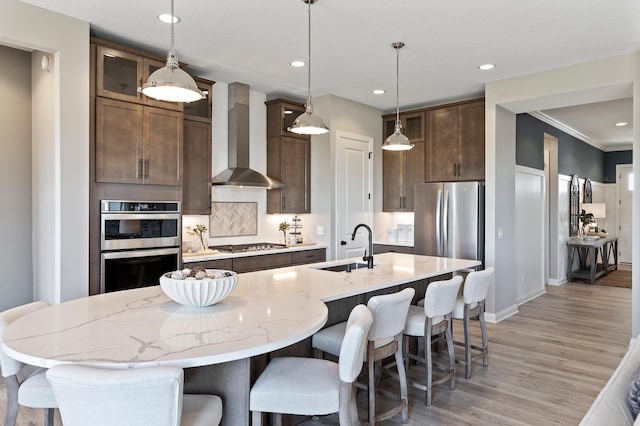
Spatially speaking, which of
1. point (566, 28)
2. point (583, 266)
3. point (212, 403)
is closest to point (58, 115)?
point (212, 403)

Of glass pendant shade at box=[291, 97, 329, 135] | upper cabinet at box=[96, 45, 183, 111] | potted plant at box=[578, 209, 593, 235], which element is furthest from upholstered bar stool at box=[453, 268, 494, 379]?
potted plant at box=[578, 209, 593, 235]

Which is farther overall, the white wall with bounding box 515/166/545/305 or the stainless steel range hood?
the white wall with bounding box 515/166/545/305

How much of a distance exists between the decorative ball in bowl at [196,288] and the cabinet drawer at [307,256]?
302 centimetres

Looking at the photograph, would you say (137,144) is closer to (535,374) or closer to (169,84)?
(169,84)

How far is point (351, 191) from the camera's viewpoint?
583cm

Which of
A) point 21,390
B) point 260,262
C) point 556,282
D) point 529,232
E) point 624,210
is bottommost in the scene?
point 556,282

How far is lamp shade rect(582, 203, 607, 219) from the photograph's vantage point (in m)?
8.61

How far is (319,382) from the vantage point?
1869 mm

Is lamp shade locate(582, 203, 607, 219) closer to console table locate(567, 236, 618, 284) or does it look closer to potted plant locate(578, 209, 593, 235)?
potted plant locate(578, 209, 593, 235)

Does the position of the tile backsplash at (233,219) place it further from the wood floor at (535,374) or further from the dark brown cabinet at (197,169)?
the wood floor at (535,374)

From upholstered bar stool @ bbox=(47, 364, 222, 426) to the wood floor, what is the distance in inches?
60.8

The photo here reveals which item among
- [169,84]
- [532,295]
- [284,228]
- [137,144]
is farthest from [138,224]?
[532,295]

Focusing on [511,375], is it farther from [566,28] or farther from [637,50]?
[637,50]

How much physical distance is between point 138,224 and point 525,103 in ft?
14.3
